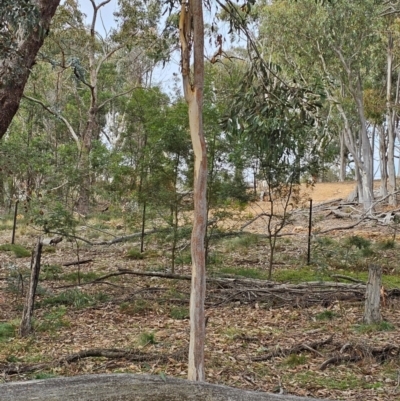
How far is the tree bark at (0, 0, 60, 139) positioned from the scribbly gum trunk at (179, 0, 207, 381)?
282cm

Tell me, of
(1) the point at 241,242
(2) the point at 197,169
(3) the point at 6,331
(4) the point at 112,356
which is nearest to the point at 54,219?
(3) the point at 6,331

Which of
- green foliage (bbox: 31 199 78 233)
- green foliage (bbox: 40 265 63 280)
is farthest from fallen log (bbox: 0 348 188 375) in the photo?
green foliage (bbox: 40 265 63 280)

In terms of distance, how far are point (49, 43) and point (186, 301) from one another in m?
13.0

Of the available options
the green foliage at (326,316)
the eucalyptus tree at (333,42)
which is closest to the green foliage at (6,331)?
the green foliage at (326,316)

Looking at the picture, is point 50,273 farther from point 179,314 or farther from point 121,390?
point 121,390

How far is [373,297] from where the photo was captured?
734 centimetres

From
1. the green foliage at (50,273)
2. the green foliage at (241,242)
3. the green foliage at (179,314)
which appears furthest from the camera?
the green foliage at (241,242)

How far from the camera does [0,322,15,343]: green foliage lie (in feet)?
23.2

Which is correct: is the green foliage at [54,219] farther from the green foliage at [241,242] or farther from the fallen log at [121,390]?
the fallen log at [121,390]

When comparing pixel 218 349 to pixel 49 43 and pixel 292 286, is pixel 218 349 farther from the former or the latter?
pixel 49 43

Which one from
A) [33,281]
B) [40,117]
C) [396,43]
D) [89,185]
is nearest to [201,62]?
[33,281]

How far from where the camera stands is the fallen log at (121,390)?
2.37 m

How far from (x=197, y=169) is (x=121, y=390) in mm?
2508

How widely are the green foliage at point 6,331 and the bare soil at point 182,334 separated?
84mm
